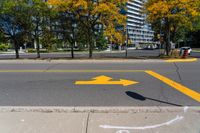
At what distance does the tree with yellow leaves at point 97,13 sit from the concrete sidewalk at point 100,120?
1521 cm

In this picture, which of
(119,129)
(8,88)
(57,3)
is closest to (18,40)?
(57,3)

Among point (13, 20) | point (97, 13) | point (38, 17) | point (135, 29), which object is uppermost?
point (135, 29)

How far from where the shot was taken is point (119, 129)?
4.53 m

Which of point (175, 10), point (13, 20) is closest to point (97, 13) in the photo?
point (175, 10)

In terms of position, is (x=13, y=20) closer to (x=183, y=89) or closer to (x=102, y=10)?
(x=102, y=10)

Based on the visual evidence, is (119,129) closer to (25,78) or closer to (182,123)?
(182,123)

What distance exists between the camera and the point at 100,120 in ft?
16.2

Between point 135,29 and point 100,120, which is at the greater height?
point 135,29

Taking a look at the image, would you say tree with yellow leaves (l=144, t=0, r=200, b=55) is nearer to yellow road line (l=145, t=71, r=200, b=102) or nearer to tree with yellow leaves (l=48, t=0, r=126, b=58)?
tree with yellow leaves (l=48, t=0, r=126, b=58)

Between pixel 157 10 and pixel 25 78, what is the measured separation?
13.2m

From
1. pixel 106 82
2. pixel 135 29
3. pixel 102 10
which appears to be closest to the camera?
pixel 106 82

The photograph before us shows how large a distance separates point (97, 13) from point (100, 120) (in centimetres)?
1713

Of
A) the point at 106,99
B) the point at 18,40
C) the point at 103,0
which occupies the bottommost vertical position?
the point at 106,99

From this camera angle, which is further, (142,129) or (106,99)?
(106,99)
